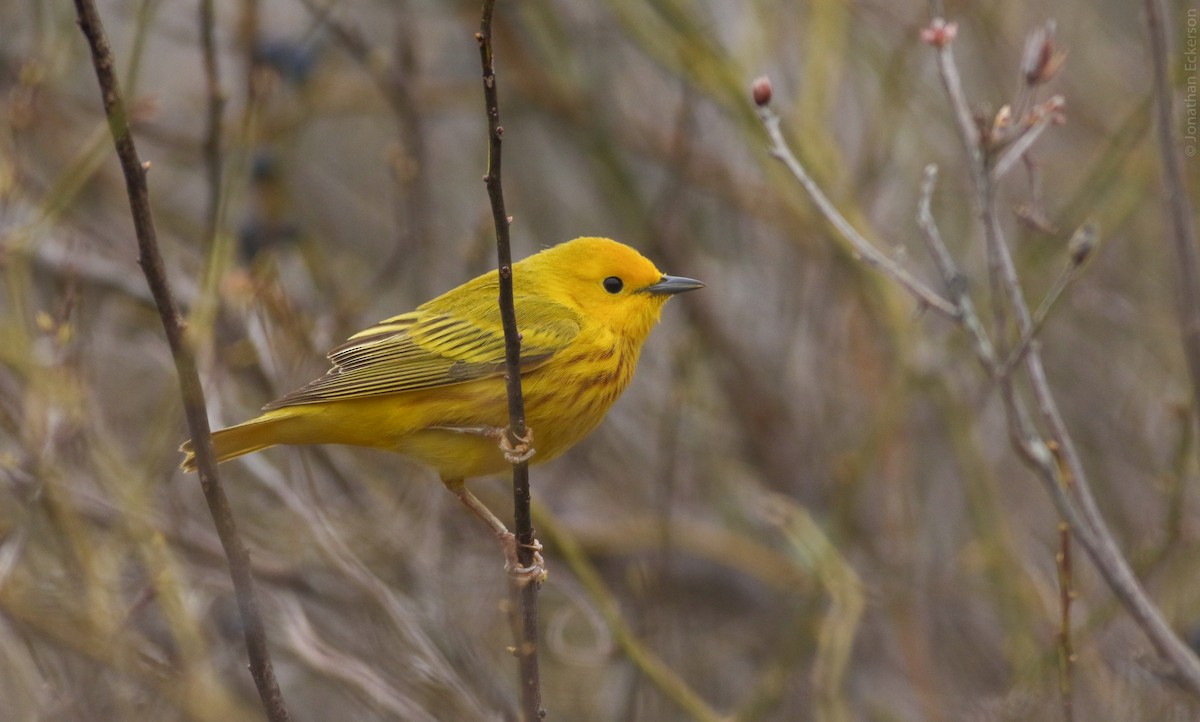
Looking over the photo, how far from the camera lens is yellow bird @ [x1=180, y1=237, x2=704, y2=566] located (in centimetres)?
425

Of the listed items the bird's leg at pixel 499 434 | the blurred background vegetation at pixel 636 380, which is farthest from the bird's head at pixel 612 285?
the blurred background vegetation at pixel 636 380

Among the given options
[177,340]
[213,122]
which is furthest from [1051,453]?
[213,122]

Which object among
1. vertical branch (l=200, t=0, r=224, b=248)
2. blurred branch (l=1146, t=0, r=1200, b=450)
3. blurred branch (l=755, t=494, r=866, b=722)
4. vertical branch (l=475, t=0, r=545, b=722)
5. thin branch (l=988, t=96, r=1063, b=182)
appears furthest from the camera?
blurred branch (l=755, t=494, r=866, b=722)

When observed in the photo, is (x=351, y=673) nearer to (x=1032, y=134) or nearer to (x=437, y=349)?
(x=437, y=349)

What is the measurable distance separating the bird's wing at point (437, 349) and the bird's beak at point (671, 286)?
12.7 inches

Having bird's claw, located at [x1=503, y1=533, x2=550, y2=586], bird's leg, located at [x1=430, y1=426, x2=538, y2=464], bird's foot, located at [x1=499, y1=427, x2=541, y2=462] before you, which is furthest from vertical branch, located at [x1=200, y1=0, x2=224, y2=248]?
bird's claw, located at [x1=503, y1=533, x2=550, y2=586]

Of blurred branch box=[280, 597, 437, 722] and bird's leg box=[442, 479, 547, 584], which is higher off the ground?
bird's leg box=[442, 479, 547, 584]

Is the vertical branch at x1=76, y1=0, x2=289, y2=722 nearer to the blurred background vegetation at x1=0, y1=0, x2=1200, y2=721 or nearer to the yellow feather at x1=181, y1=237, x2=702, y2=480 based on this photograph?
the yellow feather at x1=181, y1=237, x2=702, y2=480

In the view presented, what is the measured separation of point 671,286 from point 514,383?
1456mm

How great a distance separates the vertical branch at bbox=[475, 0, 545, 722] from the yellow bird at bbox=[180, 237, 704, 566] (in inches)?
26.0

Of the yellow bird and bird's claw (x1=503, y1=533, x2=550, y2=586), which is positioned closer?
bird's claw (x1=503, y1=533, x2=550, y2=586)

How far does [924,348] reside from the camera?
6605 millimetres

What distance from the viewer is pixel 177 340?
2.44m

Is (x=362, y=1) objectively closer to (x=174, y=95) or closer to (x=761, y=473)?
(x=174, y=95)
